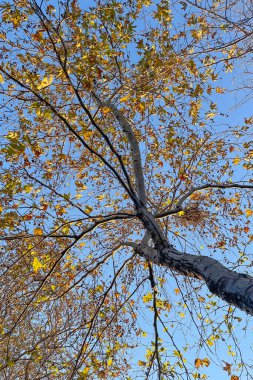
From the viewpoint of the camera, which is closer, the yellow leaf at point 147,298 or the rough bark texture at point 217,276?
the rough bark texture at point 217,276

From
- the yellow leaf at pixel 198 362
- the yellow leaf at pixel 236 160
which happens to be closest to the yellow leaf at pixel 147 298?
the yellow leaf at pixel 198 362

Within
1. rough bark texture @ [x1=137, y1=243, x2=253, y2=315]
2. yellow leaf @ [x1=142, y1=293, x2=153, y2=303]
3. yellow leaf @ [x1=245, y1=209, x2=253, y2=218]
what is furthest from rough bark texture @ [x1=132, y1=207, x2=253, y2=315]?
yellow leaf @ [x1=245, y1=209, x2=253, y2=218]

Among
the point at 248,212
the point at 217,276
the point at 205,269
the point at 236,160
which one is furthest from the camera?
the point at 248,212

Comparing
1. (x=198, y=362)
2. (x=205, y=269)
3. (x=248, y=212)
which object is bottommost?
(x=198, y=362)

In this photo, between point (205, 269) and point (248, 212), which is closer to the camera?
point (205, 269)

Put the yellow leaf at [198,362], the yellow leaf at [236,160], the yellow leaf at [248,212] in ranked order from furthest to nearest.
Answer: the yellow leaf at [248,212] < the yellow leaf at [236,160] < the yellow leaf at [198,362]

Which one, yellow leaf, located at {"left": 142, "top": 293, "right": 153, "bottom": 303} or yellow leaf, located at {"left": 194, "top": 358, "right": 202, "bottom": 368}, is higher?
yellow leaf, located at {"left": 142, "top": 293, "right": 153, "bottom": 303}

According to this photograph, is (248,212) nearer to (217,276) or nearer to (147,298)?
(147,298)

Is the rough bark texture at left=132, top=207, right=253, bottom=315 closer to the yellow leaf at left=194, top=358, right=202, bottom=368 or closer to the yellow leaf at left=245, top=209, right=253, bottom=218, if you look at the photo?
the yellow leaf at left=194, top=358, right=202, bottom=368

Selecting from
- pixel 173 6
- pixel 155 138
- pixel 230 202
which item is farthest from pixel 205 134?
pixel 173 6

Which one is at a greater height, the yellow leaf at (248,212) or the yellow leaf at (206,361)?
the yellow leaf at (248,212)

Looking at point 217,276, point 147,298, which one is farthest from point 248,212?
point 217,276

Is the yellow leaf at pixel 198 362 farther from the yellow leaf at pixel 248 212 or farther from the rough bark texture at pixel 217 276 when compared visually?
the yellow leaf at pixel 248 212

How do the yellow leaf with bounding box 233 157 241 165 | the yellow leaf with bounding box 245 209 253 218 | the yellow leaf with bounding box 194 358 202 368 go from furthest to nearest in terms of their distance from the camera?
the yellow leaf with bounding box 245 209 253 218
the yellow leaf with bounding box 233 157 241 165
the yellow leaf with bounding box 194 358 202 368
